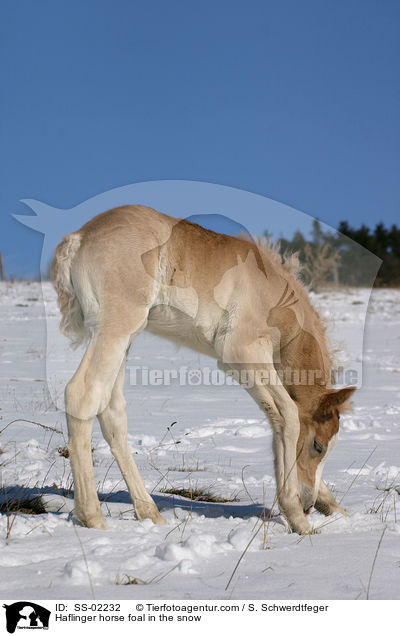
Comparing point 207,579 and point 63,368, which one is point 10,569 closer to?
point 207,579

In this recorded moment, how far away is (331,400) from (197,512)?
129cm

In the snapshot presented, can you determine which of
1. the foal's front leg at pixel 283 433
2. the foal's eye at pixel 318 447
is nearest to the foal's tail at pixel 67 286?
the foal's front leg at pixel 283 433

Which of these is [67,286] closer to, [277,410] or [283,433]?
[277,410]

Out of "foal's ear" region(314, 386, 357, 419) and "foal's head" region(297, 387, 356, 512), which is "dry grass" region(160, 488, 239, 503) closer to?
"foal's head" region(297, 387, 356, 512)

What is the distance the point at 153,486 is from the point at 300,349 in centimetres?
169

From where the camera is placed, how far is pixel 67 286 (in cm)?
422

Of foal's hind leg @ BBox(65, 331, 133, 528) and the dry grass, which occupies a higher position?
foal's hind leg @ BBox(65, 331, 133, 528)

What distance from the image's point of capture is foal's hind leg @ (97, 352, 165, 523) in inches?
160

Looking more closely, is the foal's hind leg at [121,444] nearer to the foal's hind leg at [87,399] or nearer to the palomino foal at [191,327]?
the palomino foal at [191,327]
